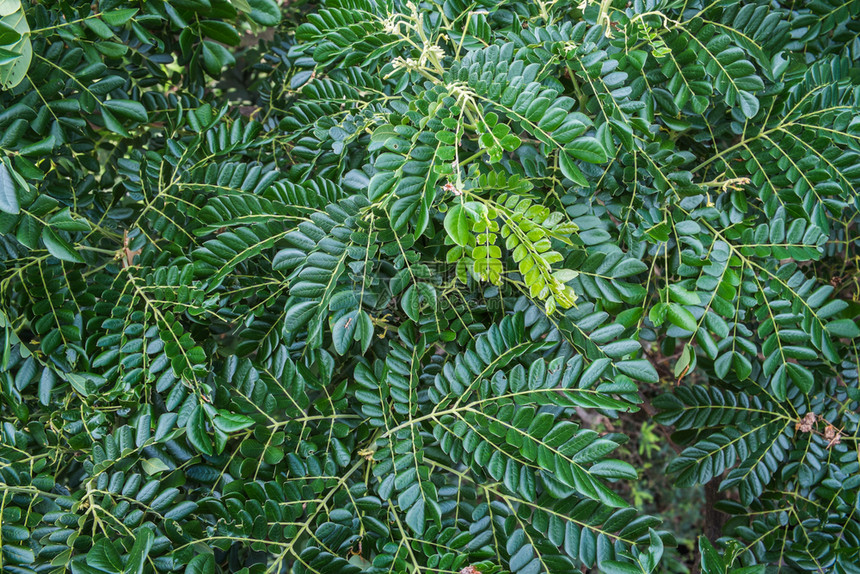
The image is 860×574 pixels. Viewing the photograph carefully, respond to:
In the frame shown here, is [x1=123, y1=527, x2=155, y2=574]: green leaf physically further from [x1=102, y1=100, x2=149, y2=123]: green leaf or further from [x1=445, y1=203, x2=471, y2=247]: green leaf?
[x1=102, y1=100, x2=149, y2=123]: green leaf

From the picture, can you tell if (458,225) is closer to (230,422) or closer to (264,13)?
(230,422)

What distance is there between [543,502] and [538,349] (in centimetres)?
22

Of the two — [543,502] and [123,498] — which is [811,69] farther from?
[123,498]

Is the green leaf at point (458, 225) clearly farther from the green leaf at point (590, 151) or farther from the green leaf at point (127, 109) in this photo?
the green leaf at point (127, 109)

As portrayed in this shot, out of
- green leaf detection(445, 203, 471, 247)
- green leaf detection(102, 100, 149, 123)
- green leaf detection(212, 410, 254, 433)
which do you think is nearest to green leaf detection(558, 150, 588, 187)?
green leaf detection(445, 203, 471, 247)

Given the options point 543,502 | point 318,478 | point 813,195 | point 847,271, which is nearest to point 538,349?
point 543,502

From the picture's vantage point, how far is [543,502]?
0.85 m

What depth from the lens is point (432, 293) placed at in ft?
2.69

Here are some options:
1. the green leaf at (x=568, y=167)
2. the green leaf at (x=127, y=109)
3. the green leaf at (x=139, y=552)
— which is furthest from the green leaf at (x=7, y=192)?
the green leaf at (x=568, y=167)

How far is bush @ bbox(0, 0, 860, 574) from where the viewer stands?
80cm

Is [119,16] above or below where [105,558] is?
above

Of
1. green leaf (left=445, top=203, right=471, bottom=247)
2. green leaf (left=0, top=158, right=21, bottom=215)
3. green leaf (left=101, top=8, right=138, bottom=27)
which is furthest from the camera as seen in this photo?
green leaf (left=101, top=8, right=138, bottom=27)

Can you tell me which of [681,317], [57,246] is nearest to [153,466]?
[57,246]

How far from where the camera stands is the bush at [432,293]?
0.80 metres
